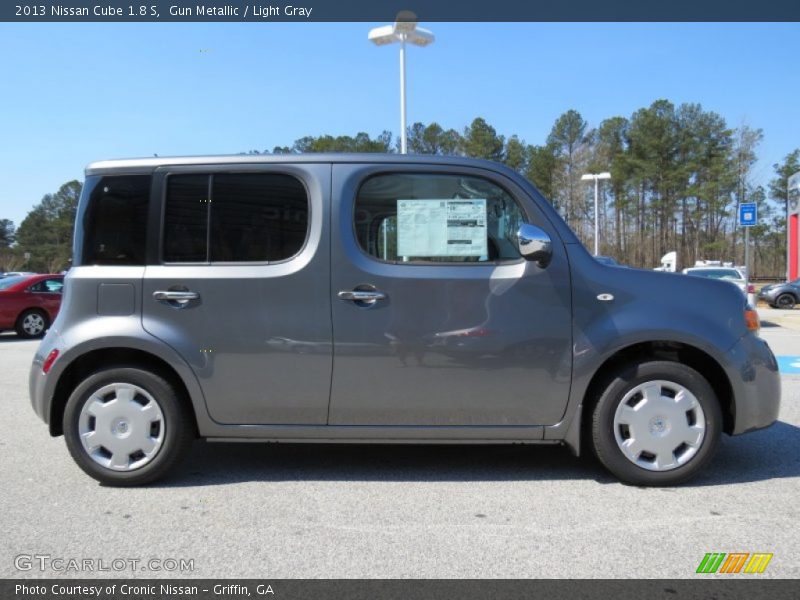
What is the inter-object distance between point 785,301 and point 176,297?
25.9 meters

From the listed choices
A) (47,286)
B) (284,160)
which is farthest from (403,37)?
(284,160)

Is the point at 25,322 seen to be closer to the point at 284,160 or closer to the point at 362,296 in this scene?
the point at 284,160

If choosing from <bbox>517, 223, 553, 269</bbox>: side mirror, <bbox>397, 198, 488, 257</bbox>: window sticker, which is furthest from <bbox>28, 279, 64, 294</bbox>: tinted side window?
<bbox>517, 223, 553, 269</bbox>: side mirror

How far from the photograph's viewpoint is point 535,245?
3752 millimetres

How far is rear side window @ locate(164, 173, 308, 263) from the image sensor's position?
3930 millimetres

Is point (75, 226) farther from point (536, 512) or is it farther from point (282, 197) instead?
point (536, 512)

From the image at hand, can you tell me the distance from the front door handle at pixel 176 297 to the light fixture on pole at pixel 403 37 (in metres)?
11.9

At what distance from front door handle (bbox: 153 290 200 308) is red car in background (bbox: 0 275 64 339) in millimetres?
11794

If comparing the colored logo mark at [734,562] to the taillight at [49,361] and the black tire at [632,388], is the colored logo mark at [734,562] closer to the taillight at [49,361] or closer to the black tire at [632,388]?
the black tire at [632,388]

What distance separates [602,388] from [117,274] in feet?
9.96

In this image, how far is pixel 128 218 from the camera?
401cm

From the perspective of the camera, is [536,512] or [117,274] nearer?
[536,512]

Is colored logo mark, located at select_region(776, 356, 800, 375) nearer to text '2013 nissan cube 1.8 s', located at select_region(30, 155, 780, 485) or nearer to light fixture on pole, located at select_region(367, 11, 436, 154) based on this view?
text '2013 nissan cube 1.8 s', located at select_region(30, 155, 780, 485)
